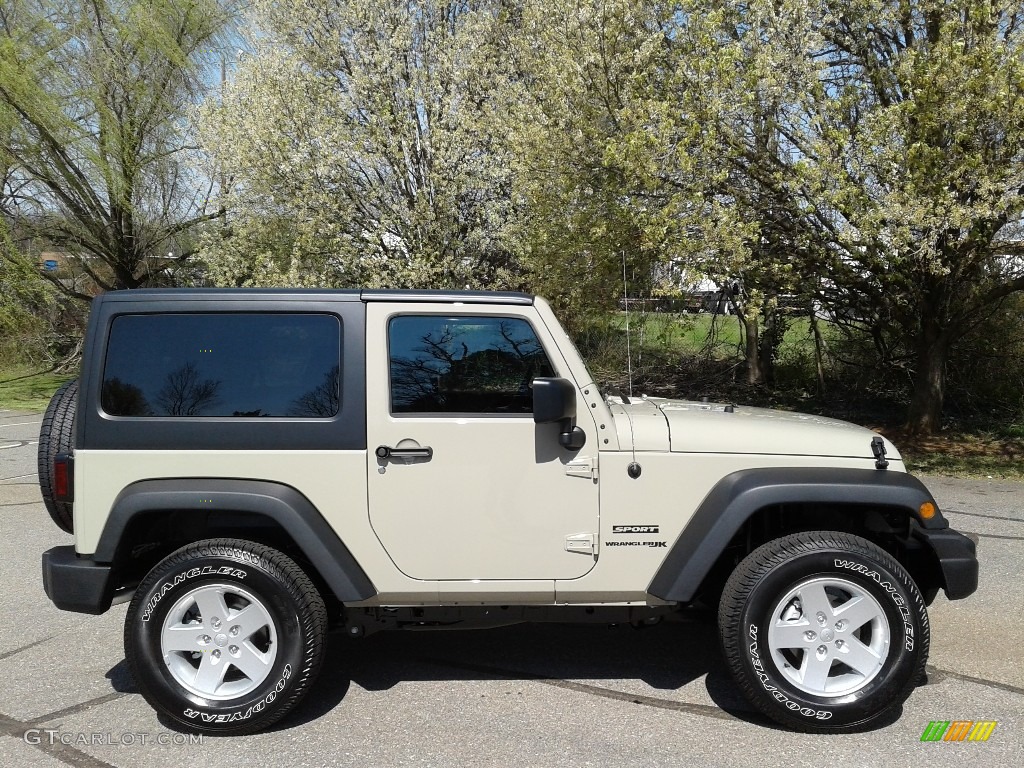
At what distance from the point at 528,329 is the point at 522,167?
9243 millimetres

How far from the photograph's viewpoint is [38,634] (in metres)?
4.99

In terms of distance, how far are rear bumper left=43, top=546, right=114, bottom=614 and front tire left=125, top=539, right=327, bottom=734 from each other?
15 centimetres

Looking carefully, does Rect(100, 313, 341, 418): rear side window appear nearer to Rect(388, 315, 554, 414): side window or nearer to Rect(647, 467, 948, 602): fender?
Rect(388, 315, 554, 414): side window

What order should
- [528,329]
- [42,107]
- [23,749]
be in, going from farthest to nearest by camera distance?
[42,107] < [528,329] < [23,749]

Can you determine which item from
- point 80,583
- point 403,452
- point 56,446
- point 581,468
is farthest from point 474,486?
point 56,446

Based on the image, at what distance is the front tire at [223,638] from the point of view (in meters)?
3.71

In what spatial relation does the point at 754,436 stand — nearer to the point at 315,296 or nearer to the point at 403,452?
the point at 403,452

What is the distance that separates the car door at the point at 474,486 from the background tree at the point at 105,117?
1829cm

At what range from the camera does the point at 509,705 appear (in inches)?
157

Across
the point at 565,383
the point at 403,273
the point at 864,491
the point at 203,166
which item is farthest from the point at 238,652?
the point at 203,166

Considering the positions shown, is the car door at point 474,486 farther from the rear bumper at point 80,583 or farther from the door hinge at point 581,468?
the rear bumper at point 80,583

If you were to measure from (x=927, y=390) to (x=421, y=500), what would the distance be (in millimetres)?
11129

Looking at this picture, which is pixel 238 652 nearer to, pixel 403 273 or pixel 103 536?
pixel 103 536

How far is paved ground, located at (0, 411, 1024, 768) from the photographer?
11.6 feet
